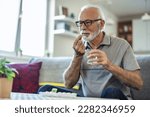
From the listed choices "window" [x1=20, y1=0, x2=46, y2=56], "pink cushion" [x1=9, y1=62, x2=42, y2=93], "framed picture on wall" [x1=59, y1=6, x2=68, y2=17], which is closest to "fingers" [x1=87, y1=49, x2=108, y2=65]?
"pink cushion" [x1=9, y1=62, x2=42, y2=93]

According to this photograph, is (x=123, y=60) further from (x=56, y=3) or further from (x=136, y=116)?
(x=56, y=3)

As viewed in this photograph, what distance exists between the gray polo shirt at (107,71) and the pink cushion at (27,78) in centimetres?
90

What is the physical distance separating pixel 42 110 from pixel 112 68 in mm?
640

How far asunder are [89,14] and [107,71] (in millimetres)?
374

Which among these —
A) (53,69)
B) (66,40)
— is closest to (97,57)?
(53,69)

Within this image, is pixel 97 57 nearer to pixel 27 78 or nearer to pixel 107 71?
pixel 107 71

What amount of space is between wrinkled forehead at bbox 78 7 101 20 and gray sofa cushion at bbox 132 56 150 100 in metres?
0.61

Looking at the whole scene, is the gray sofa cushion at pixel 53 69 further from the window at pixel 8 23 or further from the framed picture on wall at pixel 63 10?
the framed picture on wall at pixel 63 10

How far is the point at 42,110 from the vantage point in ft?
2.16

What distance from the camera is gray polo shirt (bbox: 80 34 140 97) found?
56.8 inches

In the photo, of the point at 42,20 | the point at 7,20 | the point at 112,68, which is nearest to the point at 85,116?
the point at 112,68

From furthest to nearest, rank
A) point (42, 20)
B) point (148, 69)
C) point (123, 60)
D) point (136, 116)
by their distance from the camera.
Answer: point (42, 20) → point (148, 69) → point (123, 60) → point (136, 116)

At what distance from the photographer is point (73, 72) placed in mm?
1521

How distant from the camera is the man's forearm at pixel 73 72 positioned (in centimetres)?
148
